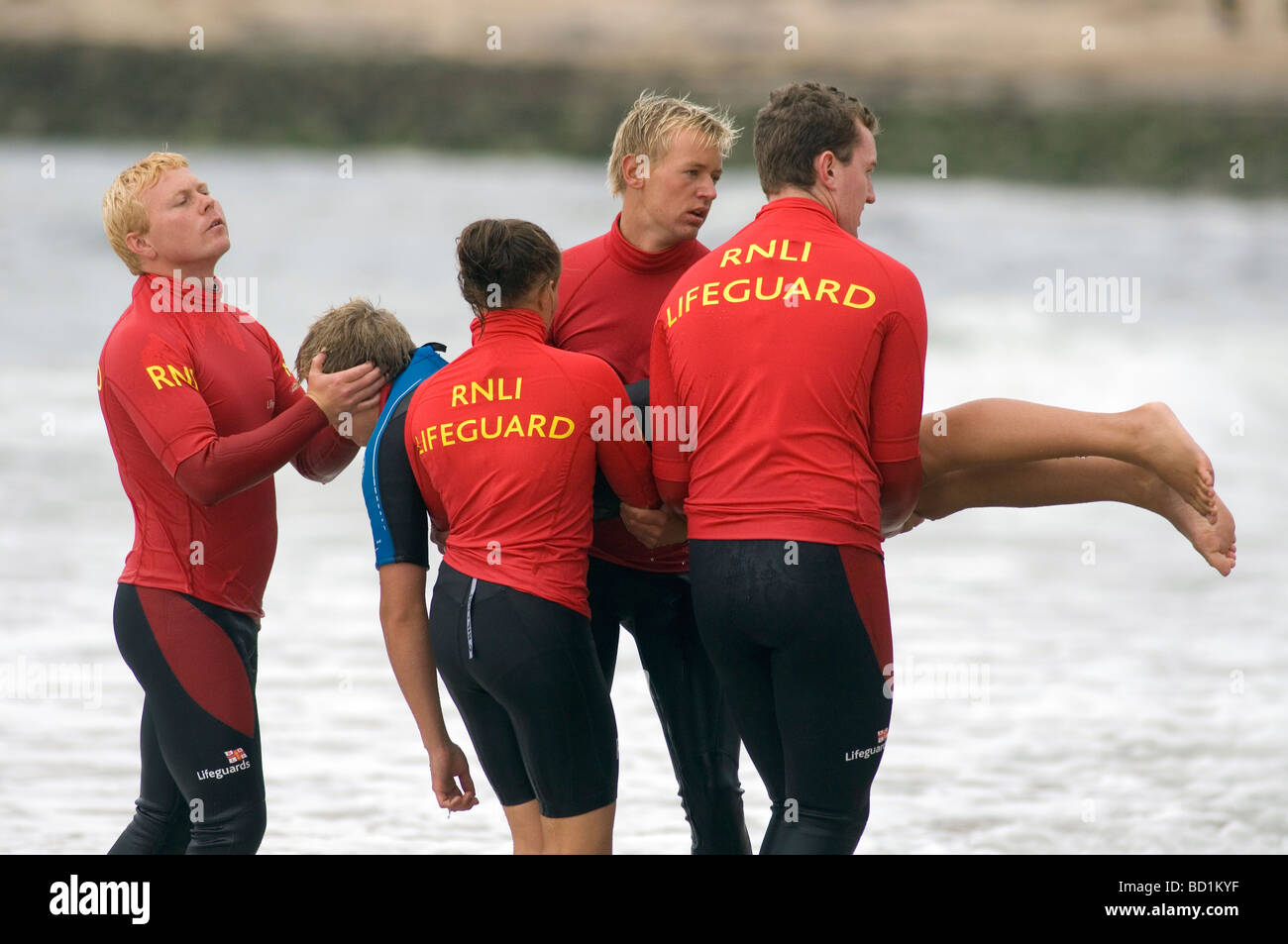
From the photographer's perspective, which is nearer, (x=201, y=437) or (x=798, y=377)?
(x=798, y=377)

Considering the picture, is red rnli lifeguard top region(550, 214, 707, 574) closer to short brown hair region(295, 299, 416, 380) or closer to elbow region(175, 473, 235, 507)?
short brown hair region(295, 299, 416, 380)

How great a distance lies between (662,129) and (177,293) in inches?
42.0

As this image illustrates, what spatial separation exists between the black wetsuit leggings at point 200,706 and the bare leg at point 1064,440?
5.05 feet

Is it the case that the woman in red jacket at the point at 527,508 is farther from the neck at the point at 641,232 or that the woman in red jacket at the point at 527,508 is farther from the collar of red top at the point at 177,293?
the collar of red top at the point at 177,293

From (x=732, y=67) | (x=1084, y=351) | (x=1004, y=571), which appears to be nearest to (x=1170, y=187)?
(x=732, y=67)

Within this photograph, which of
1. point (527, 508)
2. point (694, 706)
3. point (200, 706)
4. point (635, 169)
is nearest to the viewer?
point (527, 508)

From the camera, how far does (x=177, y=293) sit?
307 centimetres

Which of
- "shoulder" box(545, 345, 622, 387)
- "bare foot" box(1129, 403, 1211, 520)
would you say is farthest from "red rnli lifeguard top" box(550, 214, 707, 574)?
"bare foot" box(1129, 403, 1211, 520)

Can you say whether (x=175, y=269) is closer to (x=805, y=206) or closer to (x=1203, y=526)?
(x=805, y=206)

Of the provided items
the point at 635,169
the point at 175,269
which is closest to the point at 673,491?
the point at 635,169

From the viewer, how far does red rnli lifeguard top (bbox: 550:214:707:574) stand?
129 inches

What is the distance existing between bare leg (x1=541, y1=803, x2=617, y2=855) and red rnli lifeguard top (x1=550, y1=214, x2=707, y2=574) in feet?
2.17

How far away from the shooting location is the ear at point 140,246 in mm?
3078

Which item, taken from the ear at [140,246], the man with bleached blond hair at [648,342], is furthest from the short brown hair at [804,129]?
the ear at [140,246]
